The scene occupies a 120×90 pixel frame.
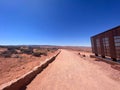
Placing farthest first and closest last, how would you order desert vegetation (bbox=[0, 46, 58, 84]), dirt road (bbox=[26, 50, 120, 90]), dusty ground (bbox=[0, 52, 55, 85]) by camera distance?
1. desert vegetation (bbox=[0, 46, 58, 84])
2. dusty ground (bbox=[0, 52, 55, 85])
3. dirt road (bbox=[26, 50, 120, 90])

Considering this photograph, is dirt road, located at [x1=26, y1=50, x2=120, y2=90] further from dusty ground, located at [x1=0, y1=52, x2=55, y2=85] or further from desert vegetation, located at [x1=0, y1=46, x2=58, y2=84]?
desert vegetation, located at [x1=0, y1=46, x2=58, y2=84]

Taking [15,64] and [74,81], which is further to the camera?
[15,64]

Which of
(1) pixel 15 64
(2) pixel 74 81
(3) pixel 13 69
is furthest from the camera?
(1) pixel 15 64

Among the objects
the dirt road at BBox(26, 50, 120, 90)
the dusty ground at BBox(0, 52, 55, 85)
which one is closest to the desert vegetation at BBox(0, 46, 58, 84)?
the dusty ground at BBox(0, 52, 55, 85)

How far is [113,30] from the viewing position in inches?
527

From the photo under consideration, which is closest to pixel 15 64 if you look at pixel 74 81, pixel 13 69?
pixel 13 69

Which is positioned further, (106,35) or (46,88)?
(106,35)

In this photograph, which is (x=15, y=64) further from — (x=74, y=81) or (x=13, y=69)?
(x=74, y=81)

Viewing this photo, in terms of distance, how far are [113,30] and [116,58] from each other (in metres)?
3.34

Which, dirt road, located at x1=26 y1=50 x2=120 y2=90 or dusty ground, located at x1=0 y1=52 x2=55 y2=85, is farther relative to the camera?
dusty ground, located at x1=0 y1=52 x2=55 y2=85

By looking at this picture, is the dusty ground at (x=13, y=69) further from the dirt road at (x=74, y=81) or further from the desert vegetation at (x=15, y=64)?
the dirt road at (x=74, y=81)

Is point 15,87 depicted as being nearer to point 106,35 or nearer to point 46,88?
point 46,88

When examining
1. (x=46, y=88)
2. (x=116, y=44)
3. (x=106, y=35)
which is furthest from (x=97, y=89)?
(x=106, y=35)

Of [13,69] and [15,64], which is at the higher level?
[15,64]
